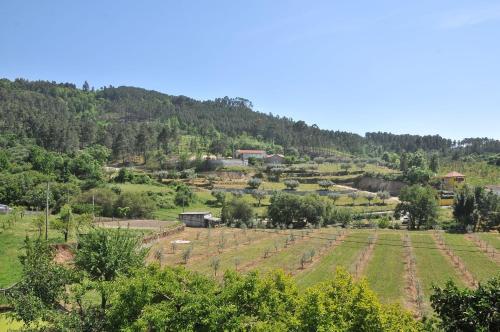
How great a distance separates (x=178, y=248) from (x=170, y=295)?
1149 inches

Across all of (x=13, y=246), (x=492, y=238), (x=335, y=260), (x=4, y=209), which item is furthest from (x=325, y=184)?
(x=13, y=246)

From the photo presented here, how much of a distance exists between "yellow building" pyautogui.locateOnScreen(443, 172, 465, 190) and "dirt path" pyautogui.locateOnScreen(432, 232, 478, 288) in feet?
139

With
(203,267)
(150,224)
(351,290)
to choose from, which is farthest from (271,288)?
(150,224)

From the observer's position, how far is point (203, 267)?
36031 mm

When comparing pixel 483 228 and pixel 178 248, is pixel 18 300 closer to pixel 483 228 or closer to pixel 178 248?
pixel 178 248

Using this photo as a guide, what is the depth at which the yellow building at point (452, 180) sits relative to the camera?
Answer: 3538 inches

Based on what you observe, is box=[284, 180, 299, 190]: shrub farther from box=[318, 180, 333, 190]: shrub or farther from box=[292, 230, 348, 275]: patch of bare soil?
box=[292, 230, 348, 275]: patch of bare soil

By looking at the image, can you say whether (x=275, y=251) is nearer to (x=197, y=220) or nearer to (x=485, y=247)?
(x=197, y=220)

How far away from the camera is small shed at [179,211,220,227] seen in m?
60.2

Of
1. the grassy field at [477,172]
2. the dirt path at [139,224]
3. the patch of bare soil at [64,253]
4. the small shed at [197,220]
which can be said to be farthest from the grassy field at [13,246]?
the grassy field at [477,172]

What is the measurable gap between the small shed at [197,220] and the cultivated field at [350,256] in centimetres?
471

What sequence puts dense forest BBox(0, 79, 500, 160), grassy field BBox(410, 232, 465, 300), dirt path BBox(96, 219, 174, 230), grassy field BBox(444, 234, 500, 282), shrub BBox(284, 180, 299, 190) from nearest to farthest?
grassy field BBox(410, 232, 465, 300) → grassy field BBox(444, 234, 500, 282) → dirt path BBox(96, 219, 174, 230) → shrub BBox(284, 180, 299, 190) → dense forest BBox(0, 79, 500, 160)

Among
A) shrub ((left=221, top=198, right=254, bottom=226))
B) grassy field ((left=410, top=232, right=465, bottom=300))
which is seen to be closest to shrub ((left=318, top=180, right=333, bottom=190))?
shrub ((left=221, top=198, right=254, bottom=226))

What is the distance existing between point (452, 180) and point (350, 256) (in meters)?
60.3
